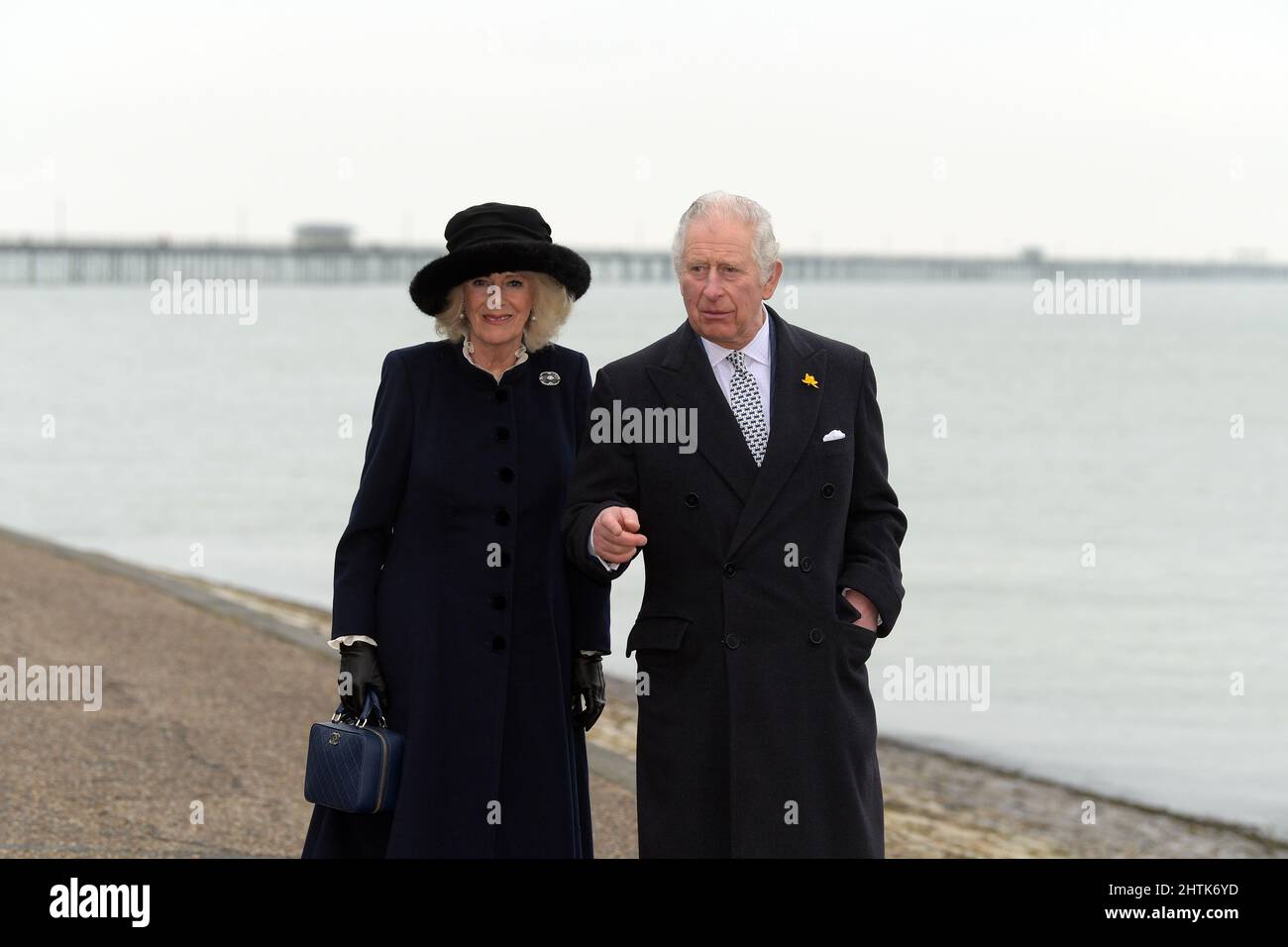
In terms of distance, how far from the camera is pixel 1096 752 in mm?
13141

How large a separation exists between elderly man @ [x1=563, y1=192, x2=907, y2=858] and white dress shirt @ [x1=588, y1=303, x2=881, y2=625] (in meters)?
0.02

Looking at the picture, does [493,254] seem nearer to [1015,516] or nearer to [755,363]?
[755,363]

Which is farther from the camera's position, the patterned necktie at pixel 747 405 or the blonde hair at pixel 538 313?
the blonde hair at pixel 538 313

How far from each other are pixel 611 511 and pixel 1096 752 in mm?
9895

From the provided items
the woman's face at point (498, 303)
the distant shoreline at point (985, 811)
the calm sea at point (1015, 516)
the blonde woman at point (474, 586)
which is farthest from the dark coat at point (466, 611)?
the calm sea at point (1015, 516)

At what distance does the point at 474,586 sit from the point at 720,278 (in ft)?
3.54

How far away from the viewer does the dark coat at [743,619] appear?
425 cm

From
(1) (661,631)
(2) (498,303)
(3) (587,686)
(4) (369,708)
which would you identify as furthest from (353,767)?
(2) (498,303)

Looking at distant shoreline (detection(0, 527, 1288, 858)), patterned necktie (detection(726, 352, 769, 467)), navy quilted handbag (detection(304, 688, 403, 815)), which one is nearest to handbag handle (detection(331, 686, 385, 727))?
navy quilted handbag (detection(304, 688, 403, 815))

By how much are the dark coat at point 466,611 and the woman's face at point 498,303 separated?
0.16 m

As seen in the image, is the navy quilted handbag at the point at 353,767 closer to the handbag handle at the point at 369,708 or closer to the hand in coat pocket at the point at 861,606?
the handbag handle at the point at 369,708

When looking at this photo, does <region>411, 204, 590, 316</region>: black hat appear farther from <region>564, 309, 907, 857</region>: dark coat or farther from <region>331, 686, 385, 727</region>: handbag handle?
<region>331, 686, 385, 727</region>: handbag handle
